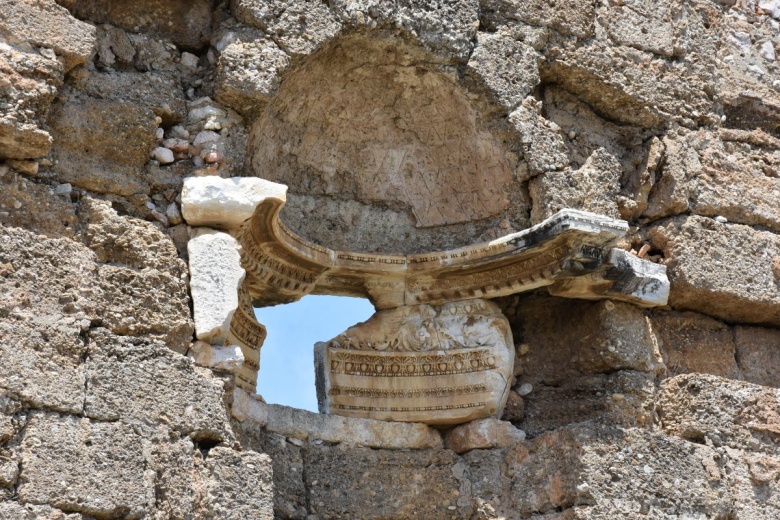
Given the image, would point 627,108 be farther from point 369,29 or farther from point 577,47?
point 369,29

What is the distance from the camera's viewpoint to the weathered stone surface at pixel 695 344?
26.7 feet

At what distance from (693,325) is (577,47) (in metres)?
1.71

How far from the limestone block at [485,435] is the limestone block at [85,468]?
2.20 metres

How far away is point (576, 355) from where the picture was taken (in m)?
8.00

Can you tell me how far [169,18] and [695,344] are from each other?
135 inches

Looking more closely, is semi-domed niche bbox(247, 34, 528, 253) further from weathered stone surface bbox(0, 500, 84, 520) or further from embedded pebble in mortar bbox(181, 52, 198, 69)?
weathered stone surface bbox(0, 500, 84, 520)

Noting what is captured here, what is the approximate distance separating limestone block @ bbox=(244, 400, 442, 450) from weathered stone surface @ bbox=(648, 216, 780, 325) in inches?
64.4

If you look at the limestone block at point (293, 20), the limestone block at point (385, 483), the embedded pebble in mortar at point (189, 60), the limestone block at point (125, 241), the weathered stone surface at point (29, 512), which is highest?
the limestone block at point (293, 20)

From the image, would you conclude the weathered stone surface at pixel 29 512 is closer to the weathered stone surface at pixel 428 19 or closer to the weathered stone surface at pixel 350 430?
the weathered stone surface at pixel 350 430

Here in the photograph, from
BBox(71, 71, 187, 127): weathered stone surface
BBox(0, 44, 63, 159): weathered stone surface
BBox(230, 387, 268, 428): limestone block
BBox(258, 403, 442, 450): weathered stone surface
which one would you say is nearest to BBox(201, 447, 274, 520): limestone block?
BBox(230, 387, 268, 428): limestone block

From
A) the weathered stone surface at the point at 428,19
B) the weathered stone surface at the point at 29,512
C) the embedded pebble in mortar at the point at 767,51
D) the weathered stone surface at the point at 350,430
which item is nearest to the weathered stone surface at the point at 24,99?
the weathered stone surface at the point at 29,512

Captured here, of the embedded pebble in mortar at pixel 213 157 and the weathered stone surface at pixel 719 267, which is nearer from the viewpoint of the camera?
the embedded pebble in mortar at pixel 213 157

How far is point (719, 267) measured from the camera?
8.18 meters

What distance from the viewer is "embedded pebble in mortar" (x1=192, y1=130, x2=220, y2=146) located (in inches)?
279
